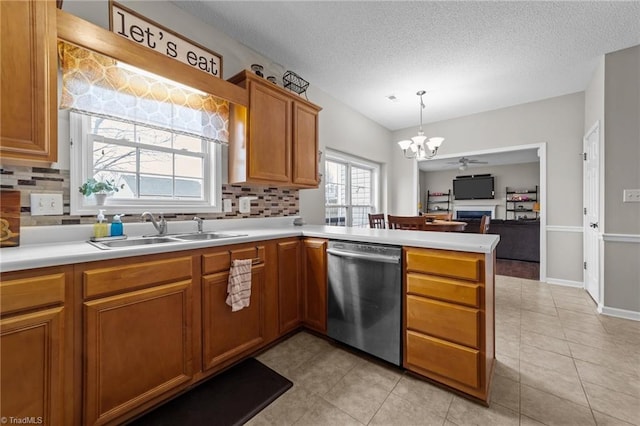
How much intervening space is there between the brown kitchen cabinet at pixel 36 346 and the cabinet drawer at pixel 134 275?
83 mm

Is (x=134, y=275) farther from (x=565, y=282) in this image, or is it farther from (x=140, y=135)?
(x=565, y=282)

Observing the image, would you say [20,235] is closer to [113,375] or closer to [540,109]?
[113,375]

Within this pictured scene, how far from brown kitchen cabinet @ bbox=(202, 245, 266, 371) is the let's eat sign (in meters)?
1.56

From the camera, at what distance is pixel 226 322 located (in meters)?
1.71

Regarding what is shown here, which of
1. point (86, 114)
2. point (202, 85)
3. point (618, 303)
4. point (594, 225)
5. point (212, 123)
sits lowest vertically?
point (618, 303)

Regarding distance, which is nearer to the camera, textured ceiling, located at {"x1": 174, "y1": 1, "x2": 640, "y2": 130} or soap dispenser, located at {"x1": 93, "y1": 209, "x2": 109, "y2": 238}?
soap dispenser, located at {"x1": 93, "y1": 209, "x2": 109, "y2": 238}

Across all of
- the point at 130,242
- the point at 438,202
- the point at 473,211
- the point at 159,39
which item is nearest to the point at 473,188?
the point at 473,211

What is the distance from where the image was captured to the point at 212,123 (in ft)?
7.30

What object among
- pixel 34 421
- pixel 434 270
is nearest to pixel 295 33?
pixel 434 270

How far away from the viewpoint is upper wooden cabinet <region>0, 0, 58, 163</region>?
3.89ft

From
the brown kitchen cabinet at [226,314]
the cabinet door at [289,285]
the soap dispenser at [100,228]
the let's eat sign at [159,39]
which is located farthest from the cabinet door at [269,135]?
the soap dispenser at [100,228]

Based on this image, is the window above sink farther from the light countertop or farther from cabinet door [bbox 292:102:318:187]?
cabinet door [bbox 292:102:318:187]

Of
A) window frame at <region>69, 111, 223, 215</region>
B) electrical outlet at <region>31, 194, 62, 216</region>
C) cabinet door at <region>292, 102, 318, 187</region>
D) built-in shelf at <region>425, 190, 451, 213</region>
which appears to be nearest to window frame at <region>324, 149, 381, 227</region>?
cabinet door at <region>292, 102, 318, 187</region>

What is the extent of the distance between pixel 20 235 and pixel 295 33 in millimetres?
2484
